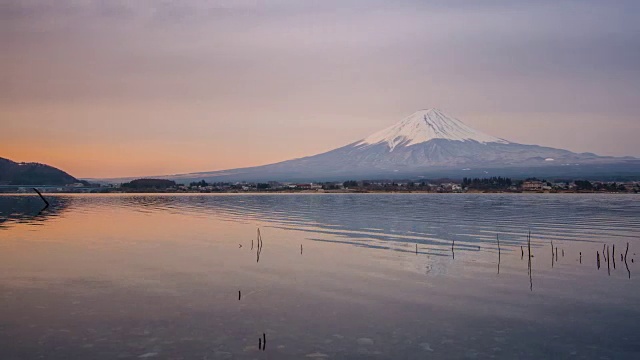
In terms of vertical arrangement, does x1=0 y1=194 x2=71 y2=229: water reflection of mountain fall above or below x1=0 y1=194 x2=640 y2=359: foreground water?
above

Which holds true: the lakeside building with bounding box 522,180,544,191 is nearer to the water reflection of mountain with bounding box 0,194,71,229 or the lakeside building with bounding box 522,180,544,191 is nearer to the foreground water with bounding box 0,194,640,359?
the water reflection of mountain with bounding box 0,194,71,229

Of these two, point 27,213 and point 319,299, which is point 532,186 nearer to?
point 27,213

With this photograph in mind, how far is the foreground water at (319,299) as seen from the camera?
12.3 m

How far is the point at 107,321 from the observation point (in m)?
14.2

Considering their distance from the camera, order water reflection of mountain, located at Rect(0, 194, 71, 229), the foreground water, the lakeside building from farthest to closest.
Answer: the lakeside building
water reflection of mountain, located at Rect(0, 194, 71, 229)
the foreground water

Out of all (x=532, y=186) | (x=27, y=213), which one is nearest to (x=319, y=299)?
(x=27, y=213)

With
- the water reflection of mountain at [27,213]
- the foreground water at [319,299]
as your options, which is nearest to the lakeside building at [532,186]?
the water reflection of mountain at [27,213]

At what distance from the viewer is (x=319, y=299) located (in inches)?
674

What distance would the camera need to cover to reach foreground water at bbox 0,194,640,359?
12.3 metres

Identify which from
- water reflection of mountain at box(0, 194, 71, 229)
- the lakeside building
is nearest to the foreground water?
water reflection of mountain at box(0, 194, 71, 229)

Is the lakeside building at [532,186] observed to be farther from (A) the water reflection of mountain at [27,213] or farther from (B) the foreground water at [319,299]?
(B) the foreground water at [319,299]

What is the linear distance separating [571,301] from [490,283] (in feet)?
10.6

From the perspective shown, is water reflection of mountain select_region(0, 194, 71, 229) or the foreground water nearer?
the foreground water

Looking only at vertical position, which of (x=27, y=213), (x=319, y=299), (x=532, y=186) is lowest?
(x=319, y=299)
